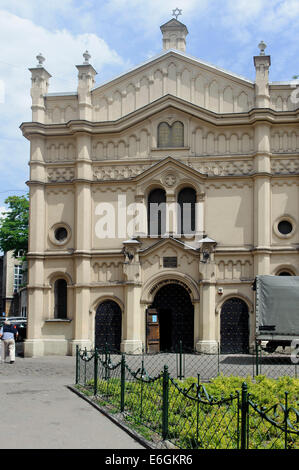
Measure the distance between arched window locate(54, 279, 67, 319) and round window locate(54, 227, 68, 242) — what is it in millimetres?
2148

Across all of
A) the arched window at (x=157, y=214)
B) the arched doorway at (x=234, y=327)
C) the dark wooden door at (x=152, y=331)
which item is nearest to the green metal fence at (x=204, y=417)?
the dark wooden door at (x=152, y=331)

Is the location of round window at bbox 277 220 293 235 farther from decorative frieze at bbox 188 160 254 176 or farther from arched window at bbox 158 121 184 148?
arched window at bbox 158 121 184 148

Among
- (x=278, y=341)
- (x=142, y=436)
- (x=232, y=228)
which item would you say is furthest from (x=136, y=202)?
(x=142, y=436)

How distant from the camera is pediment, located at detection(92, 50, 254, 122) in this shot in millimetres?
29625

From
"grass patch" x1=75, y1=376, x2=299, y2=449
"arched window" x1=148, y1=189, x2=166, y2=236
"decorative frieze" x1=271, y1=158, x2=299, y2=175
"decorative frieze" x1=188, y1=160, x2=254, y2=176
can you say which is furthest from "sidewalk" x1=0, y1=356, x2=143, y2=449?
"decorative frieze" x1=271, y1=158, x2=299, y2=175

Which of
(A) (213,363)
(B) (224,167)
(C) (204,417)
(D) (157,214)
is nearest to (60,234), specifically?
(D) (157,214)

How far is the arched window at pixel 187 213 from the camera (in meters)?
29.3

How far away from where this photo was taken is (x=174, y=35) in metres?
31.7

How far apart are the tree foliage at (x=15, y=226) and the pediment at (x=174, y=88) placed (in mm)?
16515

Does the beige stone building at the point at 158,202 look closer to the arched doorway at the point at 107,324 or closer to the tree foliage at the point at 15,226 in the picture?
the arched doorway at the point at 107,324

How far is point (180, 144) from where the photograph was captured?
29.8 meters

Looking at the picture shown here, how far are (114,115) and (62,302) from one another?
32.6 ft

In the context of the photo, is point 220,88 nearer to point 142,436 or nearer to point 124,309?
point 124,309

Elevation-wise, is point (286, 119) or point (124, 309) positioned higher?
point (286, 119)
